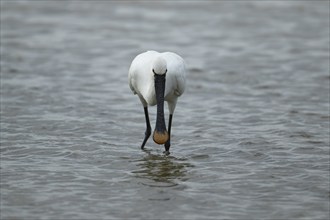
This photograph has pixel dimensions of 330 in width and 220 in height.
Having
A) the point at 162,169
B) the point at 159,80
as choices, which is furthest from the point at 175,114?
the point at 162,169

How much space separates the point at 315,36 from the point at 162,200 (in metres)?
9.93

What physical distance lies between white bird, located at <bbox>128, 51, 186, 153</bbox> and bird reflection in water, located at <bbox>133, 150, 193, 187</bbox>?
0.23 m

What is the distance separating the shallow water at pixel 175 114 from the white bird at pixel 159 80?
387mm

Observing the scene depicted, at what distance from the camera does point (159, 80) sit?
30.8 ft

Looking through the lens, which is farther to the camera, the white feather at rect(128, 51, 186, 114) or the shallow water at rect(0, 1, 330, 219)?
the white feather at rect(128, 51, 186, 114)

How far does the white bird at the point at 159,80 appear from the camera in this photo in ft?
30.8

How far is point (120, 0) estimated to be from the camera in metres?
21.2

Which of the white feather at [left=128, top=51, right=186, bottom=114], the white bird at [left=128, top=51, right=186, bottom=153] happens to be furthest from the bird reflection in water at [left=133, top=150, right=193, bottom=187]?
the white feather at [left=128, top=51, right=186, bottom=114]

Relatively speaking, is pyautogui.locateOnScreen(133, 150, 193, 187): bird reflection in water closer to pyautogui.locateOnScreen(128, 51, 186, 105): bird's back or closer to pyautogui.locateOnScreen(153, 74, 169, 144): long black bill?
pyautogui.locateOnScreen(153, 74, 169, 144): long black bill

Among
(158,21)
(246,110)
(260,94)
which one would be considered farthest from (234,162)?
(158,21)

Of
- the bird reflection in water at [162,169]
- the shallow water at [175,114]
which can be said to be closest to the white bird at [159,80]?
the bird reflection in water at [162,169]

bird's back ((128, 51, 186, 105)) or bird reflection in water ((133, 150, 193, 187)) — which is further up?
bird's back ((128, 51, 186, 105))

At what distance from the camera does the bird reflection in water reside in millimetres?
8844

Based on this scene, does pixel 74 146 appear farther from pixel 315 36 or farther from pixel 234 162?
pixel 315 36
